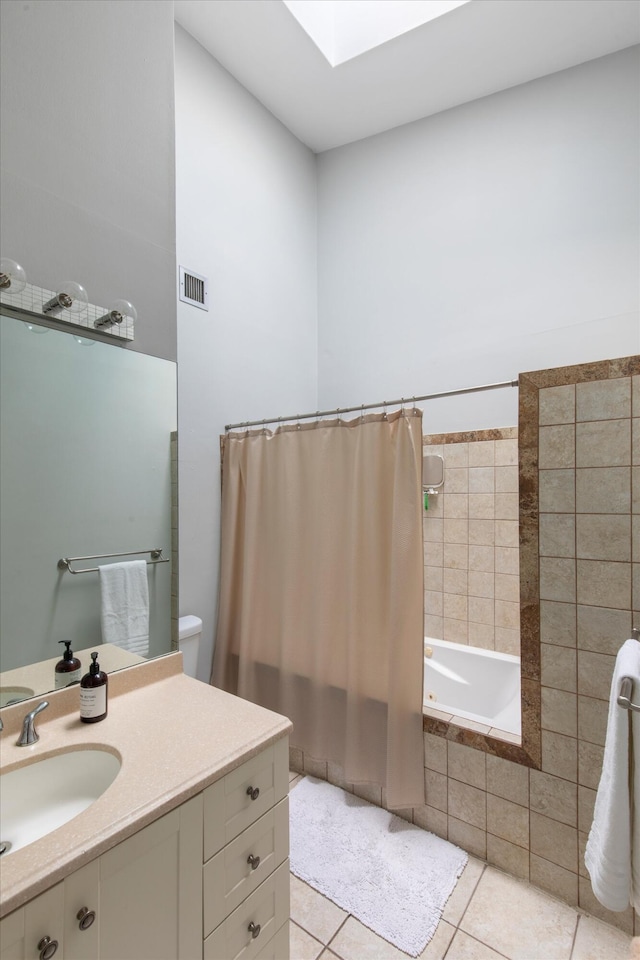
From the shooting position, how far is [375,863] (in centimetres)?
166

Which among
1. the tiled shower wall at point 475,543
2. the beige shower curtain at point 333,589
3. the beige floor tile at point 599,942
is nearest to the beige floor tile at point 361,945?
the beige shower curtain at point 333,589

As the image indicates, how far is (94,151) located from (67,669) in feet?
4.72

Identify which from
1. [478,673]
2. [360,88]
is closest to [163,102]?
[360,88]

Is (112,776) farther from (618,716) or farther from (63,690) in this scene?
(618,716)

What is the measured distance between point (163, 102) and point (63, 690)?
5.85 ft

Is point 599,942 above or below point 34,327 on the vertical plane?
below

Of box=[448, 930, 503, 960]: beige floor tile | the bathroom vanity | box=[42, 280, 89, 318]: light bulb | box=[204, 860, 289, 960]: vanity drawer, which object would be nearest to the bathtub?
box=[448, 930, 503, 960]: beige floor tile

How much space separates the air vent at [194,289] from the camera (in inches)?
86.0

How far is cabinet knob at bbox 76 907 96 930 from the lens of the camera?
29.8 inches

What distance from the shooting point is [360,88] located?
8.04 ft

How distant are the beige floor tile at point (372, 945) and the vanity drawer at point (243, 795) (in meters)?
0.66

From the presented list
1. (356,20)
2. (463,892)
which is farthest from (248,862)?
(356,20)

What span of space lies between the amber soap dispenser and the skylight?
2763mm

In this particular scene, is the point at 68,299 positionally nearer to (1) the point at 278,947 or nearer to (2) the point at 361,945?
(1) the point at 278,947
